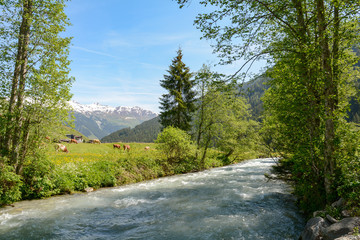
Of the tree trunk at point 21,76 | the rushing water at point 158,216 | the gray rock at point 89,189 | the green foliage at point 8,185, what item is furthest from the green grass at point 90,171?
the tree trunk at point 21,76

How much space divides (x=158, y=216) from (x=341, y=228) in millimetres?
7594

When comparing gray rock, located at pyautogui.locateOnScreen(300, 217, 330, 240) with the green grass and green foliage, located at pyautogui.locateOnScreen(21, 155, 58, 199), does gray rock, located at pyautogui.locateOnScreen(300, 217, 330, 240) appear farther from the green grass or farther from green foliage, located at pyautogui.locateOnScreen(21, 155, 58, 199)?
green foliage, located at pyautogui.locateOnScreen(21, 155, 58, 199)

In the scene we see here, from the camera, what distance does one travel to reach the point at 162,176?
23062 mm

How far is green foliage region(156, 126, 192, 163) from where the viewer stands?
82.9ft

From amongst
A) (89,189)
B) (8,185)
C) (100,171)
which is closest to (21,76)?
(8,185)

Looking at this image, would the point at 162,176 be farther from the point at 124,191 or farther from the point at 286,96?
the point at 286,96

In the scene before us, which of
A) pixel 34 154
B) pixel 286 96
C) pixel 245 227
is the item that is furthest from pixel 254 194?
pixel 34 154

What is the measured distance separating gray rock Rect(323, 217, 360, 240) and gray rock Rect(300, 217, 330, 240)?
0.65 ft

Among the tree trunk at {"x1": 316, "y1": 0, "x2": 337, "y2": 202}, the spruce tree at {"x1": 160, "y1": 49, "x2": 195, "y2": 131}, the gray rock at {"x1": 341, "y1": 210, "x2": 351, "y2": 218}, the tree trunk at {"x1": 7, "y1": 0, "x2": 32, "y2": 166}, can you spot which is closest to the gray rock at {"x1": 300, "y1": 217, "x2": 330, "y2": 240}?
the gray rock at {"x1": 341, "y1": 210, "x2": 351, "y2": 218}

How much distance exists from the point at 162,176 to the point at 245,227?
14.9 m

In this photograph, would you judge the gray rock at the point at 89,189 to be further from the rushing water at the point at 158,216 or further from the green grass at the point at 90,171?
the rushing water at the point at 158,216

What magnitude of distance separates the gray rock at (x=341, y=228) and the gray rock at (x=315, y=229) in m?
0.20

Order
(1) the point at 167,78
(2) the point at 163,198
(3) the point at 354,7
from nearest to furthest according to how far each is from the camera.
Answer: (3) the point at 354,7, (2) the point at 163,198, (1) the point at 167,78

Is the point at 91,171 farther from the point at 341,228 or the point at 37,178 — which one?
the point at 341,228
